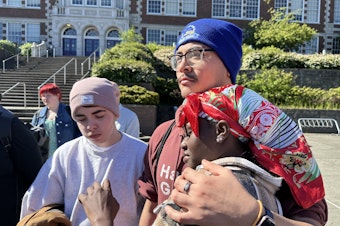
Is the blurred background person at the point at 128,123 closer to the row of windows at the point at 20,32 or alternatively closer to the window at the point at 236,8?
the row of windows at the point at 20,32

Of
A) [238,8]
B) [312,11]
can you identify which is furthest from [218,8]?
[312,11]

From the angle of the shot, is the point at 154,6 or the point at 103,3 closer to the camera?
the point at 103,3

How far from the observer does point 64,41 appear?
3841 cm

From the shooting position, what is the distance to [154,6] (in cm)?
3991

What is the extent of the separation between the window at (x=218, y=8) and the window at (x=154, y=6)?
236 inches

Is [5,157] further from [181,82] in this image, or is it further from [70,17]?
[70,17]

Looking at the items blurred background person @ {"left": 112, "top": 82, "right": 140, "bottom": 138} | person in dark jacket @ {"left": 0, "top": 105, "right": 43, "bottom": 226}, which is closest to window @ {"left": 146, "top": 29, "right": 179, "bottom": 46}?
blurred background person @ {"left": 112, "top": 82, "right": 140, "bottom": 138}

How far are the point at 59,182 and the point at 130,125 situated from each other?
2.46 metres

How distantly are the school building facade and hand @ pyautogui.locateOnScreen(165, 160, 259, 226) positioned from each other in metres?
37.8

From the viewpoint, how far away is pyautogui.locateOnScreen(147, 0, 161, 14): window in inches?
1560

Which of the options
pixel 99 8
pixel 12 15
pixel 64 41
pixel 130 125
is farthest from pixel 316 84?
pixel 12 15

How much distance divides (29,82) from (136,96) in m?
9.34

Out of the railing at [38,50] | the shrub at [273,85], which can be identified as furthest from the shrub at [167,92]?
the railing at [38,50]

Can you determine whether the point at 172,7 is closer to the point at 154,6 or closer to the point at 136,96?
the point at 154,6
